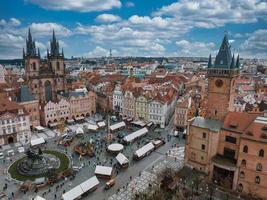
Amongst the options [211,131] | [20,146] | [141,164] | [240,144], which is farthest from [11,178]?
[240,144]

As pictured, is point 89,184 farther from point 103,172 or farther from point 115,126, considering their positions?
point 115,126

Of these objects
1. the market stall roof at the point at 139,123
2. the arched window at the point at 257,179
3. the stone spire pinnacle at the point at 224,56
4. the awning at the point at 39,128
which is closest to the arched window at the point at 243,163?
the arched window at the point at 257,179

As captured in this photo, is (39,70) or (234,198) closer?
(234,198)

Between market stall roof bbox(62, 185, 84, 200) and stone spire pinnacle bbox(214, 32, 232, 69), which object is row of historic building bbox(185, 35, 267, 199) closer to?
stone spire pinnacle bbox(214, 32, 232, 69)

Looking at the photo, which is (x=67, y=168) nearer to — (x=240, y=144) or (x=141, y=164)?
(x=141, y=164)

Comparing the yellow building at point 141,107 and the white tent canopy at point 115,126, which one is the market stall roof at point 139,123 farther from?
the white tent canopy at point 115,126

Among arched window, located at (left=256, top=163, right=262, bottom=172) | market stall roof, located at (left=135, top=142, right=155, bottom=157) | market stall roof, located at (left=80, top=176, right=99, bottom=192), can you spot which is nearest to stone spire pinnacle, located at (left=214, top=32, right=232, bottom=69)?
arched window, located at (left=256, top=163, right=262, bottom=172)

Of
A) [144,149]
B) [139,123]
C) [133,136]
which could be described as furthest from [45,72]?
[144,149]
